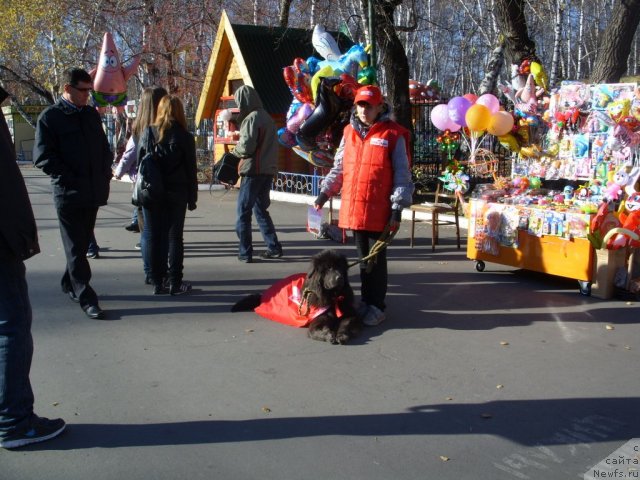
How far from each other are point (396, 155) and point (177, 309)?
8.32ft

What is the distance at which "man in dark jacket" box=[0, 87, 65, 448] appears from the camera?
11.1 ft

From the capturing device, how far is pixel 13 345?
3447 millimetres

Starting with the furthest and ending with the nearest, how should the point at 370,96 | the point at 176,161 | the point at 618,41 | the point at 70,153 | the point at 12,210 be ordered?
the point at 618,41, the point at 176,161, the point at 70,153, the point at 370,96, the point at 12,210

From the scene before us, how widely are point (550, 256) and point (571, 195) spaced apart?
746 mm

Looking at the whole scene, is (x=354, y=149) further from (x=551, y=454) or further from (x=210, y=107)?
(x=210, y=107)

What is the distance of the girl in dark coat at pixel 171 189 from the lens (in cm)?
630

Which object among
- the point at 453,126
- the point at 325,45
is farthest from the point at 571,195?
the point at 325,45

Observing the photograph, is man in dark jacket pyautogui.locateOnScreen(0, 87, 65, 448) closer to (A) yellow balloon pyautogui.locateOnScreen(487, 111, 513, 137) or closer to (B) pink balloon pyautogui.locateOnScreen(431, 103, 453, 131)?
(A) yellow balloon pyautogui.locateOnScreen(487, 111, 513, 137)

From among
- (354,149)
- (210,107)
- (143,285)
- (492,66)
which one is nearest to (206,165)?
(210,107)

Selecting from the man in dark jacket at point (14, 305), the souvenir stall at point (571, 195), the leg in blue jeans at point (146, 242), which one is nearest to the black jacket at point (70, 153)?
the leg in blue jeans at point (146, 242)

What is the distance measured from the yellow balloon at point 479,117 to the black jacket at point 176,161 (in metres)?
3.53

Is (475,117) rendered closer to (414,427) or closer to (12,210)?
(414,427)

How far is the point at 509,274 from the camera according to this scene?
25.0 feet

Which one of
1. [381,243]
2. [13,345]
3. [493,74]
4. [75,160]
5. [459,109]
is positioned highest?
[493,74]
